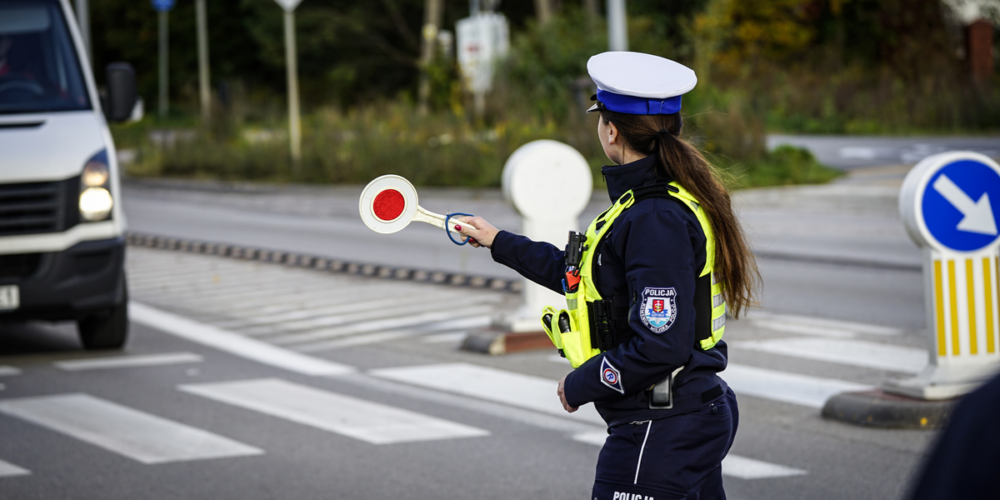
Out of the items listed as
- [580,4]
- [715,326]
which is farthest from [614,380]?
[580,4]

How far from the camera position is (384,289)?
11047 mm

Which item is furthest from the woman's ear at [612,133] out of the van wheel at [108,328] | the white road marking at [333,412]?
the van wheel at [108,328]

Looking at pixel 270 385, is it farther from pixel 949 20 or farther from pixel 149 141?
pixel 949 20

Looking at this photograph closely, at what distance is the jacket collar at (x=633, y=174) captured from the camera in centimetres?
286

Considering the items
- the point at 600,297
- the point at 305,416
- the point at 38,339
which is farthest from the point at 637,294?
the point at 38,339

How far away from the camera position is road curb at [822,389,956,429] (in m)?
5.82

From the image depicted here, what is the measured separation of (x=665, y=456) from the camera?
280 centimetres

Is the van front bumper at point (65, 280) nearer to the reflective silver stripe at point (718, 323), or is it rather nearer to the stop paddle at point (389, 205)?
the stop paddle at point (389, 205)

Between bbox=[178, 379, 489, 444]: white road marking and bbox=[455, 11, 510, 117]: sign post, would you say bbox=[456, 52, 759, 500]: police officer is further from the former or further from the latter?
bbox=[455, 11, 510, 117]: sign post

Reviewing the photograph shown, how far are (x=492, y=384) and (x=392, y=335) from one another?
6.33ft

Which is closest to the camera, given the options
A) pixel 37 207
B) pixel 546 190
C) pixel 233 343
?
pixel 37 207

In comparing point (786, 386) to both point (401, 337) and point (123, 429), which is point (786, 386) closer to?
point (401, 337)

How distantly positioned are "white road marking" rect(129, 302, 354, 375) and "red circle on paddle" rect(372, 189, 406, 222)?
15.1ft

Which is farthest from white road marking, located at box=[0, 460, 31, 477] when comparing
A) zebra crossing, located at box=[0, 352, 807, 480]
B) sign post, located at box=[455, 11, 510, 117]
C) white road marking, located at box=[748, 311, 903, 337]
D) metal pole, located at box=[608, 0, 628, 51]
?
sign post, located at box=[455, 11, 510, 117]
